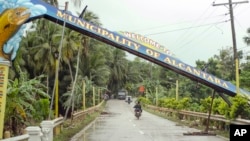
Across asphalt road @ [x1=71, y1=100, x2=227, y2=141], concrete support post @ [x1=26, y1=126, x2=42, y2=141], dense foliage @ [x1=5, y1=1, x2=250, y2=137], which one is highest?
dense foliage @ [x1=5, y1=1, x2=250, y2=137]

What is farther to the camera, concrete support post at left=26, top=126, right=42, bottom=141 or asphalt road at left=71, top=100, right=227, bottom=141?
asphalt road at left=71, top=100, right=227, bottom=141

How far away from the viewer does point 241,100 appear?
19375mm

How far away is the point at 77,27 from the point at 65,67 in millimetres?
32151

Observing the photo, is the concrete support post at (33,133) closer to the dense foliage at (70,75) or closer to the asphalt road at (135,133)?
the dense foliage at (70,75)

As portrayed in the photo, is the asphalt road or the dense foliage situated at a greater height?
the dense foliage

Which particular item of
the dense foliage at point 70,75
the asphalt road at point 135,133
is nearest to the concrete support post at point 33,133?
the dense foliage at point 70,75

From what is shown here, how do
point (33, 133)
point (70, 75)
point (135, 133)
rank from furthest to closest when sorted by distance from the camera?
1. point (70, 75)
2. point (135, 133)
3. point (33, 133)

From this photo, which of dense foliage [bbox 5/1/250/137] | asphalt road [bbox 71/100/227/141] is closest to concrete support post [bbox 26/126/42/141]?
dense foliage [bbox 5/1/250/137]

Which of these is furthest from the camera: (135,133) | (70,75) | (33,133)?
(70,75)

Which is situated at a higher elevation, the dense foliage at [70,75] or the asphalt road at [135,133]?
the dense foliage at [70,75]

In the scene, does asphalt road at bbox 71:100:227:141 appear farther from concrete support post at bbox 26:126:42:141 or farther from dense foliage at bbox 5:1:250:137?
concrete support post at bbox 26:126:42:141

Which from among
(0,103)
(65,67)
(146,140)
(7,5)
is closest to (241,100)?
(146,140)

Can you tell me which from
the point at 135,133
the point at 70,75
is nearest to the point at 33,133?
the point at 135,133

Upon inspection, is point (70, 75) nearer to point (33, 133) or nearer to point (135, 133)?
point (135, 133)
